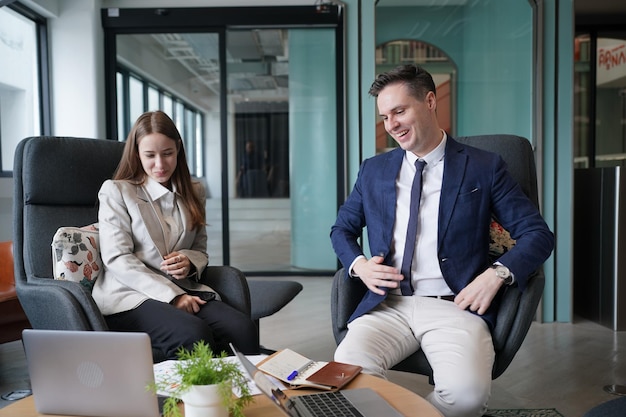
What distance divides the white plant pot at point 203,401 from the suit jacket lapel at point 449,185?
1.06 metres

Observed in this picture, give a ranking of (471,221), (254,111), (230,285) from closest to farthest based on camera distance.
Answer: (471,221) → (230,285) → (254,111)

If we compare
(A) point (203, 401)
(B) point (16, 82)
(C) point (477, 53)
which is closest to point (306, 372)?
(A) point (203, 401)

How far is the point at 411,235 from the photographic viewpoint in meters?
→ 1.92

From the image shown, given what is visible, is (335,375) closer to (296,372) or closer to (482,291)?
(296,372)

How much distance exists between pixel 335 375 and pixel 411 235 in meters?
0.67

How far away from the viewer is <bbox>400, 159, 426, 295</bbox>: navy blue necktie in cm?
192

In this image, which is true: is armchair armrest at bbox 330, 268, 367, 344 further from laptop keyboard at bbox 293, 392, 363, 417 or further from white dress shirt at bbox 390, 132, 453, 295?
laptop keyboard at bbox 293, 392, 363, 417

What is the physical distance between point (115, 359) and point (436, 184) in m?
1.26

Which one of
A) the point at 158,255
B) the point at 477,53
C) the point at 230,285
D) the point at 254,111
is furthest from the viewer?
the point at 254,111

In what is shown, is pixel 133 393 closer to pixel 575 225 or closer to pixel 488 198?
pixel 488 198

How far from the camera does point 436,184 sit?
1.98m

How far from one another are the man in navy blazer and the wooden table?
0.38 metres

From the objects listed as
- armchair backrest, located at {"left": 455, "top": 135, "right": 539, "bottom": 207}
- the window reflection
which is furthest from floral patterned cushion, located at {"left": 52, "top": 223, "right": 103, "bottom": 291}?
the window reflection

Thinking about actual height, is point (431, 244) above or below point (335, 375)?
above
